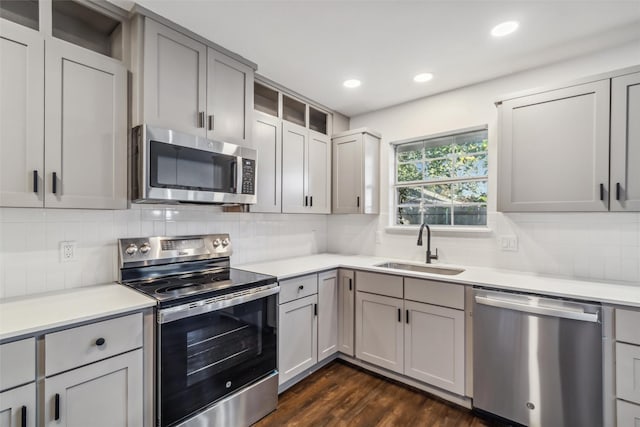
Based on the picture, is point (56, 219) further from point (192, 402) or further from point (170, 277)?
point (192, 402)

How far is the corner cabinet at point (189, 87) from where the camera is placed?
1.83 m

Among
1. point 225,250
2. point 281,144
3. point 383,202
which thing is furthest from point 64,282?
point 383,202

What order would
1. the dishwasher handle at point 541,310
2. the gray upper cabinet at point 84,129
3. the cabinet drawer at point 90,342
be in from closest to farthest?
the cabinet drawer at point 90,342, the gray upper cabinet at point 84,129, the dishwasher handle at point 541,310

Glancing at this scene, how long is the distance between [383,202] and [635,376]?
88.0 inches

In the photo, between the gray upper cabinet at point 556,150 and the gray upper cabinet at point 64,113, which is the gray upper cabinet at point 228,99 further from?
the gray upper cabinet at point 556,150

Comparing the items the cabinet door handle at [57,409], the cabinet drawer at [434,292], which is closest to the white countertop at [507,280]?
the cabinet drawer at [434,292]

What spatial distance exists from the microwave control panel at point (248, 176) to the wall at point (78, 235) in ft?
1.46

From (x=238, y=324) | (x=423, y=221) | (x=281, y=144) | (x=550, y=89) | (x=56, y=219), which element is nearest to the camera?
(x=56, y=219)

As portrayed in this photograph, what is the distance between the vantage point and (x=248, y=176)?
2.29 m

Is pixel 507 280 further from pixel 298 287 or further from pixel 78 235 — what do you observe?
pixel 78 235

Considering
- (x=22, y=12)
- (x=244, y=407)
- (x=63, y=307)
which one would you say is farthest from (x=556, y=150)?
(x=22, y=12)

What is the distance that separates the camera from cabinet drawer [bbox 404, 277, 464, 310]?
220 centimetres

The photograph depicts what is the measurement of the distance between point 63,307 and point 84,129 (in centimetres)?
94

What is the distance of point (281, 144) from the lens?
9.24 ft
